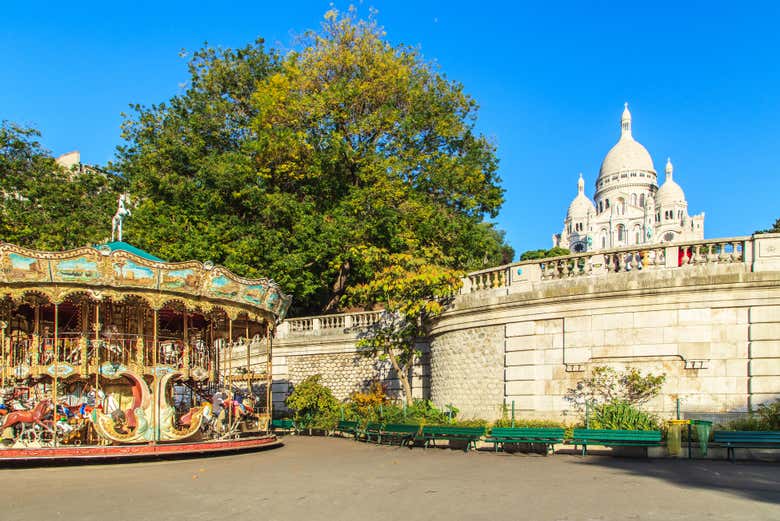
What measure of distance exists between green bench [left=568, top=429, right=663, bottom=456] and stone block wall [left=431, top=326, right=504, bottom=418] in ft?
14.7

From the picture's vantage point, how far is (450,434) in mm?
20969

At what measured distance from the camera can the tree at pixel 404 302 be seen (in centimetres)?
2541

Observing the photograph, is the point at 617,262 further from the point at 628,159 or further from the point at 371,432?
the point at 628,159

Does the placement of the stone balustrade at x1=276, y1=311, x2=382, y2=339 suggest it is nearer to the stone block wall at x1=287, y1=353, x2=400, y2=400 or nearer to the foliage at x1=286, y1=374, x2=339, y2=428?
the stone block wall at x1=287, y1=353, x2=400, y2=400

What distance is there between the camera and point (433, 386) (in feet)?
87.2

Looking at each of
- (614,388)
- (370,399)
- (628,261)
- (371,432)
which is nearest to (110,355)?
(371,432)

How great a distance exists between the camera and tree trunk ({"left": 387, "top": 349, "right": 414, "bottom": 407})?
26.7 m

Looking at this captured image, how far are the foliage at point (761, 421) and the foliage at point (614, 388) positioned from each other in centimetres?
207

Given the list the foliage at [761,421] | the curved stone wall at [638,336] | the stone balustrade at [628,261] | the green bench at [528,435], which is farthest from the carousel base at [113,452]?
the foliage at [761,421]

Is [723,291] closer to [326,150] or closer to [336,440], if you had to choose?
[336,440]

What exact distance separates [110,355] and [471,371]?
38.2 feet

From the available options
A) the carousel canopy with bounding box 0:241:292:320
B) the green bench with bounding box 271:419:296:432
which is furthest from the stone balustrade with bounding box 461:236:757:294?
the green bench with bounding box 271:419:296:432

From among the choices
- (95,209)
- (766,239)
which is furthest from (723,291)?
(95,209)

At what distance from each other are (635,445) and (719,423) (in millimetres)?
2609
